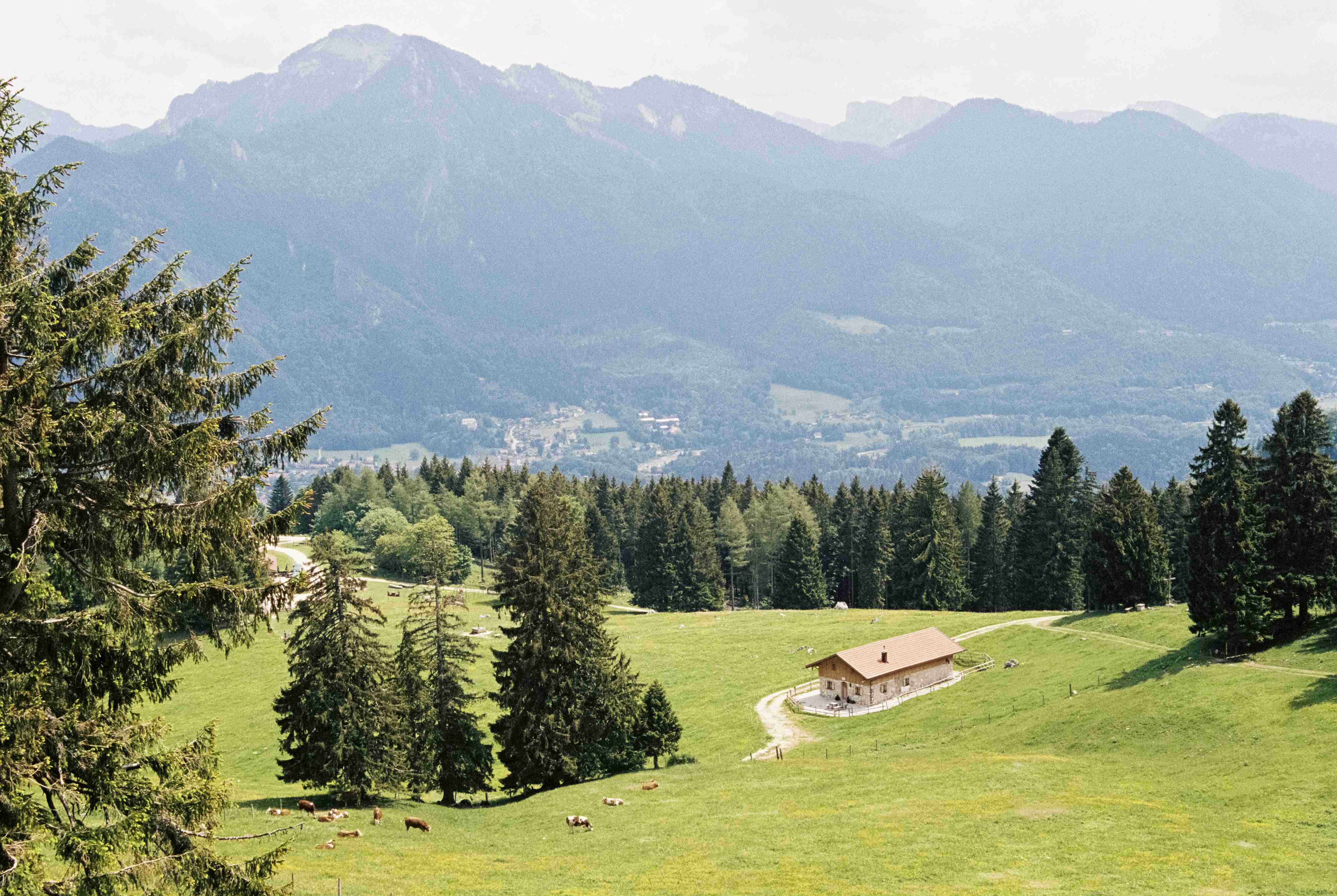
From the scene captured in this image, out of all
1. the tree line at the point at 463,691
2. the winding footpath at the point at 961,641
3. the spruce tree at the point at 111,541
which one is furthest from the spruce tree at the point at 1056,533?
Answer: the spruce tree at the point at 111,541

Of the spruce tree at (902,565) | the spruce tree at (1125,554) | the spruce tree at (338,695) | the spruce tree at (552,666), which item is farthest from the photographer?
the spruce tree at (902,565)

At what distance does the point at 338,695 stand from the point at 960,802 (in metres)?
31.4

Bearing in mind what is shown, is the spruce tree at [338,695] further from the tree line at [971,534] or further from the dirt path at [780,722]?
the dirt path at [780,722]

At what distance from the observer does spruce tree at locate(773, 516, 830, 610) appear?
138 meters

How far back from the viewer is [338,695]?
4969cm

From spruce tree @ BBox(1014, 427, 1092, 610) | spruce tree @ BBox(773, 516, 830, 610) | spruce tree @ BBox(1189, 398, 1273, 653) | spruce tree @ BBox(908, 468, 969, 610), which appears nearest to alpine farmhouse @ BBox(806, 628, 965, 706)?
spruce tree @ BBox(1189, 398, 1273, 653)

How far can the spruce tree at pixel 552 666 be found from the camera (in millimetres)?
59844

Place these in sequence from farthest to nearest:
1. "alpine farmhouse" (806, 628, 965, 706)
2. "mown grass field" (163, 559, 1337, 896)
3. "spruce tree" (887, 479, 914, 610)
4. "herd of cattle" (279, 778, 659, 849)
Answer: "spruce tree" (887, 479, 914, 610), "alpine farmhouse" (806, 628, 965, 706), "herd of cattle" (279, 778, 659, 849), "mown grass field" (163, 559, 1337, 896)

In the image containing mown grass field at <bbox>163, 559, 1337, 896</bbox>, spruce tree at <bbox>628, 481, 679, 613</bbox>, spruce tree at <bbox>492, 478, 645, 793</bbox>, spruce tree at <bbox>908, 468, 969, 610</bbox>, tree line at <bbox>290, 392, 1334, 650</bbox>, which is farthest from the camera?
spruce tree at <bbox>628, 481, 679, 613</bbox>

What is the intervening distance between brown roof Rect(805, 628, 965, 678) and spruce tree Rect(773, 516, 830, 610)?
48324mm

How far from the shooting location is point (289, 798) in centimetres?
5241

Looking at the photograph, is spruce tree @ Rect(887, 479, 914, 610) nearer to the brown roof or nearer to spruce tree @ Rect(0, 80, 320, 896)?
the brown roof

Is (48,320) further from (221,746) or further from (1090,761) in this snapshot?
(221,746)

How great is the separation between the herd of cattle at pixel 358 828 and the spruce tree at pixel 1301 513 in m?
48.0
